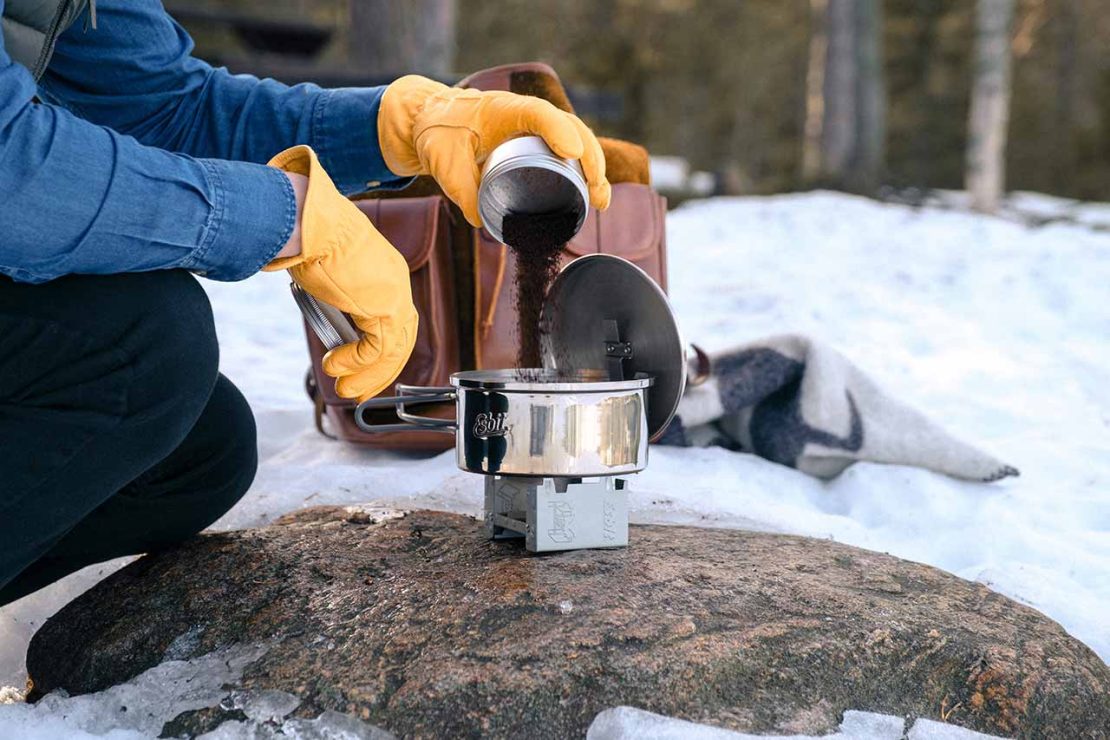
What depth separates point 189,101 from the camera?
173cm

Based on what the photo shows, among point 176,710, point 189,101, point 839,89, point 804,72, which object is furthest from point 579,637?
point 804,72

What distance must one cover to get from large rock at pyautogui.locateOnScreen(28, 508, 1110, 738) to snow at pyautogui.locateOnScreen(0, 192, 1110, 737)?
244 millimetres

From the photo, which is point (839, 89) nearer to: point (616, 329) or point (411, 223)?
point (411, 223)

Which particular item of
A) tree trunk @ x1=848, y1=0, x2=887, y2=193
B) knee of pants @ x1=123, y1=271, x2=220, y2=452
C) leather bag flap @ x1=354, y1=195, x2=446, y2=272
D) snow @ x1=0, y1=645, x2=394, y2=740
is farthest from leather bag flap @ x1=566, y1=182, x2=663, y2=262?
tree trunk @ x1=848, y1=0, x2=887, y2=193

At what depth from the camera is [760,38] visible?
61.6ft

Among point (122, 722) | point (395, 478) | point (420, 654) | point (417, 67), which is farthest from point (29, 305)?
point (417, 67)

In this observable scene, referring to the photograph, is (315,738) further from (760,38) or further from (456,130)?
(760,38)

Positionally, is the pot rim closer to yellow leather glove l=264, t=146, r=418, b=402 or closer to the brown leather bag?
yellow leather glove l=264, t=146, r=418, b=402

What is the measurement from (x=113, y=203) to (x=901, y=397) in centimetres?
203

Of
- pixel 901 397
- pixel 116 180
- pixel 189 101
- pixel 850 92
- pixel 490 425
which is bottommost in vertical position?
pixel 901 397

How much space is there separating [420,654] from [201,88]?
1025mm

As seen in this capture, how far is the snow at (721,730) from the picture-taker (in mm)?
1176

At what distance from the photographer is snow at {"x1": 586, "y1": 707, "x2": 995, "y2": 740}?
1176 millimetres

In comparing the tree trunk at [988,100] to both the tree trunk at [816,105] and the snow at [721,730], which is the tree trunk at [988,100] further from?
the snow at [721,730]
